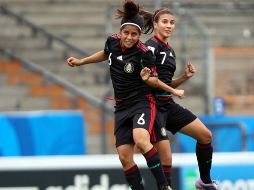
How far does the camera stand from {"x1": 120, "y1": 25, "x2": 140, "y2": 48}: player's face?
8.42 meters

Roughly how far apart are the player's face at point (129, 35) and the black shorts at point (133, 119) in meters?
0.58

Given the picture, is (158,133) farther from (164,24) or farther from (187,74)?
(164,24)

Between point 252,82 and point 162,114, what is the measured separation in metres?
6.14

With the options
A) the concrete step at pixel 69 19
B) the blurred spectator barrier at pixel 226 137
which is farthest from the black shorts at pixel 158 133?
the concrete step at pixel 69 19

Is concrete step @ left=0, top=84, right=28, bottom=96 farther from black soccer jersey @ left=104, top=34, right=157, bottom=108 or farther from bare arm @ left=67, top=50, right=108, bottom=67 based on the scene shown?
black soccer jersey @ left=104, top=34, right=157, bottom=108

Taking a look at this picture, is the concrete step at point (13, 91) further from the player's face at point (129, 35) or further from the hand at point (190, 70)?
the player's face at point (129, 35)

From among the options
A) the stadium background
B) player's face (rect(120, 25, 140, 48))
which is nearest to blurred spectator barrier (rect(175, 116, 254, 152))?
the stadium background

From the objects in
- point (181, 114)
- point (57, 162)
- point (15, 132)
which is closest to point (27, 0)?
point (15, 132)

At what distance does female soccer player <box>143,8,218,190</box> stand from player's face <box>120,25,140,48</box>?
27 centimetres

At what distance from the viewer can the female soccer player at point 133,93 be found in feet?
27.7

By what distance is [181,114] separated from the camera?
9.02 m

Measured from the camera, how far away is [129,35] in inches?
332

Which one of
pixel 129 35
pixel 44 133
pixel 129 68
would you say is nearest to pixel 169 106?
pixel 129 68

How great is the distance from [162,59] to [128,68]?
44cm
